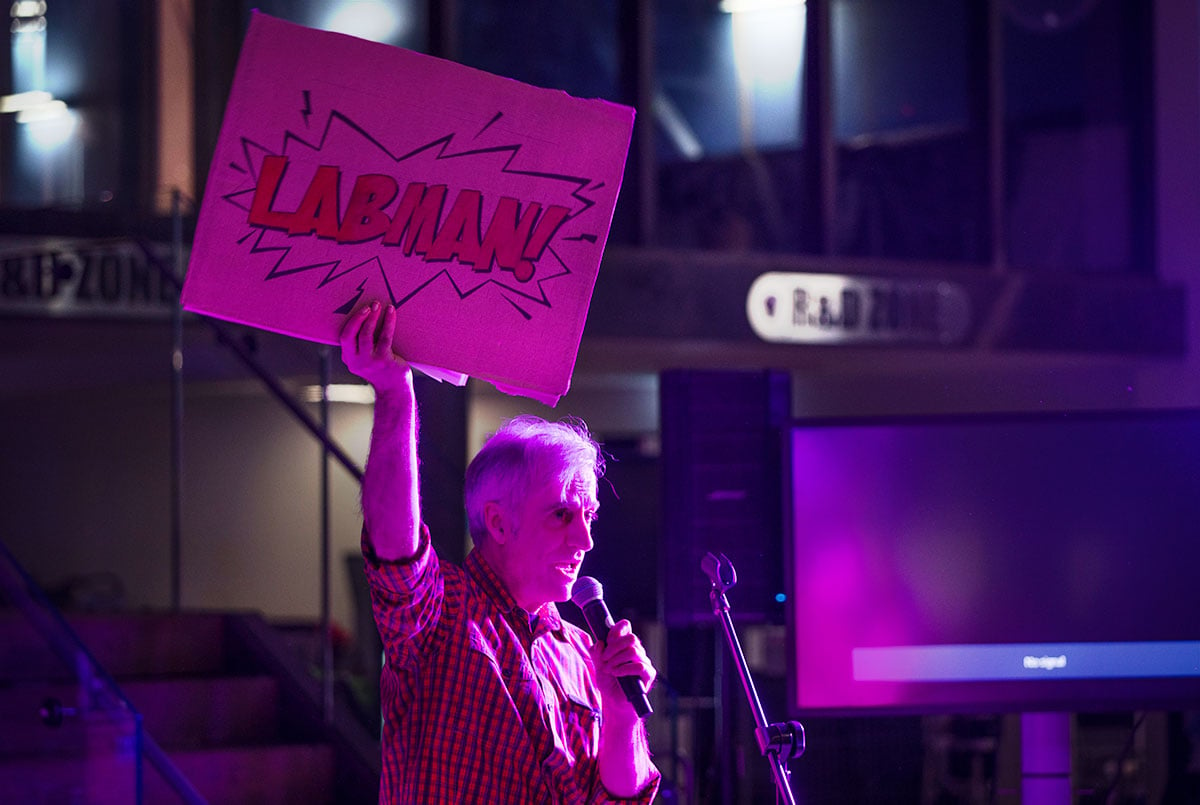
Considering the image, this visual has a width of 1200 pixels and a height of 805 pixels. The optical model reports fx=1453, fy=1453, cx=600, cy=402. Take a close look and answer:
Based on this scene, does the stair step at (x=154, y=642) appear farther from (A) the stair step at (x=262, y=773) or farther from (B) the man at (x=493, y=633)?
(B) the man at (x=493, y=633)

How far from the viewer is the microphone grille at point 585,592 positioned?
1.79 m

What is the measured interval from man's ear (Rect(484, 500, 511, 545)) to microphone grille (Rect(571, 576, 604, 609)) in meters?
0.11

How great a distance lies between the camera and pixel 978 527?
116 inches

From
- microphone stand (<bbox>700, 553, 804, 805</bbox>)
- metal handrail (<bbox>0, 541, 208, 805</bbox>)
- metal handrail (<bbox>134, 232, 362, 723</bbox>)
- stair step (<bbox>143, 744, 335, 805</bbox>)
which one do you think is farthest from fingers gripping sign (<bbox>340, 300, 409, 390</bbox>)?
stair step (<bbox>143, 744, 335, 805</bbox>)

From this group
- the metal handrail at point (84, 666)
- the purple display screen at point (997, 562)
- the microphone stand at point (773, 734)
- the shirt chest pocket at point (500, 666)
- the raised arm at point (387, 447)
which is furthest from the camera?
the metal handrail at point (84, 666)

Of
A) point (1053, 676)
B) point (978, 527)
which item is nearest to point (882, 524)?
point (978, 527)

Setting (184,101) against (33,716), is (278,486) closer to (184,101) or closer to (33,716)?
(184,101)

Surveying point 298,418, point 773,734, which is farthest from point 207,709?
point 773,734

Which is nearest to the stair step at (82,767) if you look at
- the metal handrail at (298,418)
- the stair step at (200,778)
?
the stair step at (200,778)

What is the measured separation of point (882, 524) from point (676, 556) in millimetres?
499

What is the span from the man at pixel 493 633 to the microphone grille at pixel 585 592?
33 mm

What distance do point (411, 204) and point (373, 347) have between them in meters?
0.19

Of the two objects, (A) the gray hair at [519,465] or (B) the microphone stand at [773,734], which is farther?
(B) the microphone stand at [773,734]

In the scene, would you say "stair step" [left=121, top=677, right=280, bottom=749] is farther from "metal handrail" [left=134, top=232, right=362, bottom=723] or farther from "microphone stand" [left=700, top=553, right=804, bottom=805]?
"microphone stand" [left=700, top=553, right=804, bottom=805]
